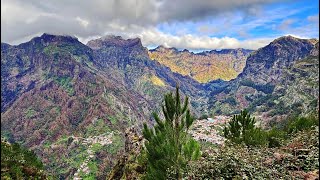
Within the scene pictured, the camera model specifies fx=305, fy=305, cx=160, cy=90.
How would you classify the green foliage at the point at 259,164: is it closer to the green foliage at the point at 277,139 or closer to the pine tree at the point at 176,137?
the green foliage at the point at 277,139

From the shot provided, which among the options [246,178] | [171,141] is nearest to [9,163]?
[171,141]

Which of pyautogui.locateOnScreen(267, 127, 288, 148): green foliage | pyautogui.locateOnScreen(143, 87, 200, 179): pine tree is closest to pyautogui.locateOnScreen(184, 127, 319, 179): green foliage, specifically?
pyautogui.locateOnScreen(267, 127, 288, 148): green foliage

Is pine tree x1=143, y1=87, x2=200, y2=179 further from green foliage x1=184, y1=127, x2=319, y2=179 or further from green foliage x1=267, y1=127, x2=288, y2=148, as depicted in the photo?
green foliage x1=184, y1=127, x2=319, y2=179

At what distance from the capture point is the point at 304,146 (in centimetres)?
1509

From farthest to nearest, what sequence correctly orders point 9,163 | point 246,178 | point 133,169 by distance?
1. point 133,169
2. point 9,163
3. point 246,178

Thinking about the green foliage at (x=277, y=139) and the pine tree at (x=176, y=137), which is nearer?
the green foliage at (x=277, y=139)

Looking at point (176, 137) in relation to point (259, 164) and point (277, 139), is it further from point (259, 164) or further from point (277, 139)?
point (259, 164)

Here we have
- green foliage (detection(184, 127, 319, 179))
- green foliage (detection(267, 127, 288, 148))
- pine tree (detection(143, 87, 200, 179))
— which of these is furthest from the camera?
pine tree (detection(143, 87, 200, 179))

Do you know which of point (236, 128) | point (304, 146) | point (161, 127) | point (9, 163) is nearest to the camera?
point (304, 146)

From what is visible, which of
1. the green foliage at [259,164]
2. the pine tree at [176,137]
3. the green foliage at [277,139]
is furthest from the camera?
the pine tree at [176,137]

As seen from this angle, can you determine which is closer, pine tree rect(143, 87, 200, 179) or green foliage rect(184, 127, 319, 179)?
green foliage rect(184, 127, 319, 179)

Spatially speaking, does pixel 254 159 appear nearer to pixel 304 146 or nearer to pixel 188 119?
pixel 304 146

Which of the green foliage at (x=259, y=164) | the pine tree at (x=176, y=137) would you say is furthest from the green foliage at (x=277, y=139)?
the pine tree at (x=176, y=137)

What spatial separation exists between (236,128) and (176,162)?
90.3 feet
